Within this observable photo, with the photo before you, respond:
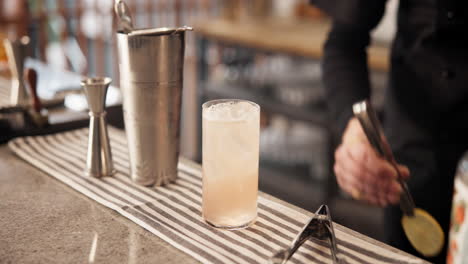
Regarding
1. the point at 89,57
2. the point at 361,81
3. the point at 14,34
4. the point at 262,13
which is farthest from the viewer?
the point at 89,57

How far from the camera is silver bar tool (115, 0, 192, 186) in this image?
3.27 ft

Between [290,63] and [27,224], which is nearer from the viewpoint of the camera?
[27,224]

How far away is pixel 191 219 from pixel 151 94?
0.90 feet

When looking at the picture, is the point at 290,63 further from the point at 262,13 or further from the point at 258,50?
the point at 262,13

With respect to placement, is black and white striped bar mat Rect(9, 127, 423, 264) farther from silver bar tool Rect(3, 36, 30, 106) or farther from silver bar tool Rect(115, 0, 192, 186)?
silver bar tool Rect(3, 36, 30, 106)

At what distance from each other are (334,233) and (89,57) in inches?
203

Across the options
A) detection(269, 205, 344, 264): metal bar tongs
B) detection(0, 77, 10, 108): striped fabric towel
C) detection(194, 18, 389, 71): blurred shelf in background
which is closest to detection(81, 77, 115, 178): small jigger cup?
detection(269, 205, 344, 264): metal bar tongs

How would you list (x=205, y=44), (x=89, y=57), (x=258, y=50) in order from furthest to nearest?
1. (x=89, y=57)
2. (x=205, y=44)
3. (x=258, y=50)

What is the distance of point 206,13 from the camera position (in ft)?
18.9

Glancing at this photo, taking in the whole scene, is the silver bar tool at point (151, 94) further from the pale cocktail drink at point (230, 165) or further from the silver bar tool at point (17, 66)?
the silver bar tool at point (17, 66)

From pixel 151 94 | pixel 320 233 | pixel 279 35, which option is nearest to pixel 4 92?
pixel 151 94

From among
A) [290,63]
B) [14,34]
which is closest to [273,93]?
[290,63]

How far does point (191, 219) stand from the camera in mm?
938

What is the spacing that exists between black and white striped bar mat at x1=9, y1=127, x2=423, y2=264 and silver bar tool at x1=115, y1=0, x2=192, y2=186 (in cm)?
6
